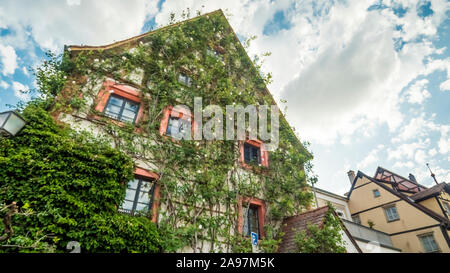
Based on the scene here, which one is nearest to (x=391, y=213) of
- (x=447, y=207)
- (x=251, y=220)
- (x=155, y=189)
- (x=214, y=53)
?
(x=447, y=207)

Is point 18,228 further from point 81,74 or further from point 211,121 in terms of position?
point 211,121

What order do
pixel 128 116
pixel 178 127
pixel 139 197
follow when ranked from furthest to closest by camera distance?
pixel 178 127
pixel 128 116
pixel 139 197

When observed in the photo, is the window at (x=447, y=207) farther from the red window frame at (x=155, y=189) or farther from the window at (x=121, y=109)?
the window at (x=121, y=109)

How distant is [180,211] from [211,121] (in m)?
3.87

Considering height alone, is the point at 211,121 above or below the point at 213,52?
below

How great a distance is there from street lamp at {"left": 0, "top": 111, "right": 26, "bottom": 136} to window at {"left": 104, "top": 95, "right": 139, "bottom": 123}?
11.0 feet

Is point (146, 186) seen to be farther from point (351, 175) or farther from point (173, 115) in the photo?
point (351, 175)

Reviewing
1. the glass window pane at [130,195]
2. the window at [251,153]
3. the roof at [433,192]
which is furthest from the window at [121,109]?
the roof at [433,192]

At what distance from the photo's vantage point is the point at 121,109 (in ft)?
26.7

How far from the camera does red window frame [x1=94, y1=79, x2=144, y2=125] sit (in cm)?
773

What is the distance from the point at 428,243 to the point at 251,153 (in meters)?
16.4

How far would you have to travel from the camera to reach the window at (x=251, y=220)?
8.24 m
